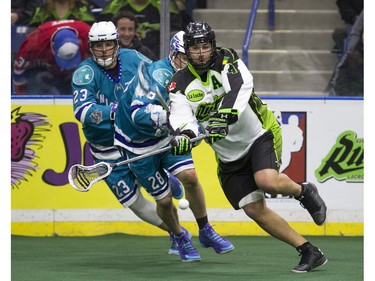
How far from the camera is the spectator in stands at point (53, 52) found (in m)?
9.04

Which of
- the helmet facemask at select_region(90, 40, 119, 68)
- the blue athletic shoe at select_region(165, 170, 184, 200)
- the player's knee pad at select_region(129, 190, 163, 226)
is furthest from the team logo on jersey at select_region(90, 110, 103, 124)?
the blue athletic shoe at select_region(165, 170, 184, 200)

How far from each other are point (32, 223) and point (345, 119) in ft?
9.62

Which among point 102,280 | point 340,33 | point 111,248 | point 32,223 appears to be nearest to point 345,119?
point 340,33

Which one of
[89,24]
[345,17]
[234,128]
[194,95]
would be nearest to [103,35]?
[194,95]

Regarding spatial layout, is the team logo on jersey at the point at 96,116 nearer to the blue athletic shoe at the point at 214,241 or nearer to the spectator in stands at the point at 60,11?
the blue athletic shoe at the point at 214,241

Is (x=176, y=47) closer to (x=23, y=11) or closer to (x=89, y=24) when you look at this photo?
(x=89, y=24)

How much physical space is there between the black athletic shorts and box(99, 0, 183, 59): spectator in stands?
10.1 ft

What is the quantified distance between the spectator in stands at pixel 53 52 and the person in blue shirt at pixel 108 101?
188cm

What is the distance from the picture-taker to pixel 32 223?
876 centimetres

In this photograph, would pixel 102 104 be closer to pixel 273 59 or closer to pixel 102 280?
pixel 102 280

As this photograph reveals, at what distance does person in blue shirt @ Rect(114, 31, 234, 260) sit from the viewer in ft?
21.6

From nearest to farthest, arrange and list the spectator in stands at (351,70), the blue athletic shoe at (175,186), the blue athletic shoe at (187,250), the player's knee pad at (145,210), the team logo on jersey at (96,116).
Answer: the blue athletic shoe at (187,250) < the team logo on jersey at (96,116) < the player's knee pad at (145,210) < the blue athletic shoe at (175,186) < the spectator in stands at (351,70)

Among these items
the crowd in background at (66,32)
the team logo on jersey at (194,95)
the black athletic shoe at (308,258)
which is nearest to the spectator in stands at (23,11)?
the crowd in background at (66,32)

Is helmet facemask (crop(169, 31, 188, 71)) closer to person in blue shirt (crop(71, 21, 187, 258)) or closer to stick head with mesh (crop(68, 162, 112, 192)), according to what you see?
person in blue shirt (crop(71, 21, 187, 258))
